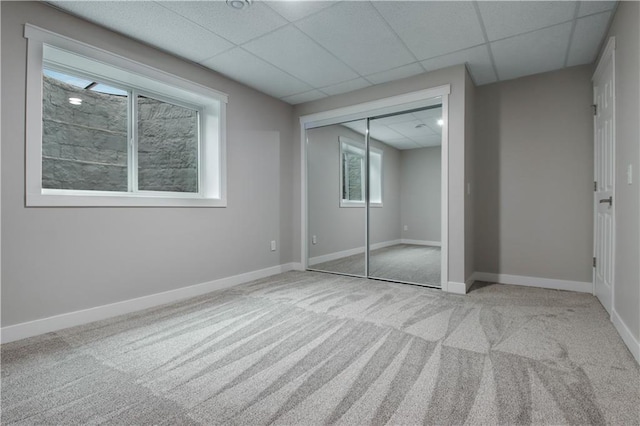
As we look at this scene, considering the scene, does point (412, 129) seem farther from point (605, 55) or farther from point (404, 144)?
point (605, 55)

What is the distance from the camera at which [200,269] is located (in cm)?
320

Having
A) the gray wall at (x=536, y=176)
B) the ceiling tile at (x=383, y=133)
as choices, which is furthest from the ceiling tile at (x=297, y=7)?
the gray wall at (x=536, y=176)

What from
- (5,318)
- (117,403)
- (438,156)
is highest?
(438,156)

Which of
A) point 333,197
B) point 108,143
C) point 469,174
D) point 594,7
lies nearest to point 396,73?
point 469,174

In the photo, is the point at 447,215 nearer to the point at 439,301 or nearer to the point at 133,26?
the point at 439,301

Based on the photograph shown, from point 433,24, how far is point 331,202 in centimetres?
254

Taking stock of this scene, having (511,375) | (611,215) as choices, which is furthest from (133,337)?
(611,215)

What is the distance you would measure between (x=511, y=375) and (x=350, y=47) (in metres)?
2.72

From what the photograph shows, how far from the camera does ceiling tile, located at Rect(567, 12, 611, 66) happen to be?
2390 mm

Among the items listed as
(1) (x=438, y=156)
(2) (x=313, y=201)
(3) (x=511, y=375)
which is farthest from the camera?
(2) (x=313, y=201)

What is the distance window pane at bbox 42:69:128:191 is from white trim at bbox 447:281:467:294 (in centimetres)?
329

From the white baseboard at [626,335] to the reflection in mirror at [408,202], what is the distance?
4.80 ft

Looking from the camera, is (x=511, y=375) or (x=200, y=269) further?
(x=200, y=269)

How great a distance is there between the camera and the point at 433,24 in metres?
2.46
